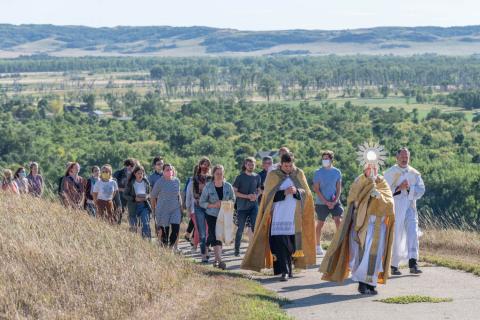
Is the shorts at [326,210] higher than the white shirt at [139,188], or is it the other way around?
the white shirt at [139,188]

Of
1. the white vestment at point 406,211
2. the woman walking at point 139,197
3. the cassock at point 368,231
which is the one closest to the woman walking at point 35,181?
the woman walking at point 139,197

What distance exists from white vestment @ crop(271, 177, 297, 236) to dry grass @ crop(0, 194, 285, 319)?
76 cm

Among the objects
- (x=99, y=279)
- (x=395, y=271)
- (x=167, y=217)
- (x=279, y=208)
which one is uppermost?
(x=279, y=208)

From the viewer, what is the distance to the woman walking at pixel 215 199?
14328mm

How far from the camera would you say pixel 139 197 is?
595 inches

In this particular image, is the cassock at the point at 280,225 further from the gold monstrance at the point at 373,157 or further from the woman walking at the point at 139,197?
the woman walking at the point at 139,197

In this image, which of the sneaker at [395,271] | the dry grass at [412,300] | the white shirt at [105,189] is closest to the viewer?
the dry grass at [412,300]

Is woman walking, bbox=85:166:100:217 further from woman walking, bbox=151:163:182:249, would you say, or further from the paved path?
the paved path

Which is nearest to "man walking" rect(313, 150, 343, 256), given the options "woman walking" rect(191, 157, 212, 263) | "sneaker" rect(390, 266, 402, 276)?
"woman walking" rect(191, 157, 212, 263)

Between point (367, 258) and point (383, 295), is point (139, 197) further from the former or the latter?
point (383, 295)

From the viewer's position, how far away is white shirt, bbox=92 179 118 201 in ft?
51.5

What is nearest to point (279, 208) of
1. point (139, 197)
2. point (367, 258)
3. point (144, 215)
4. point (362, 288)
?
point (367, 258)

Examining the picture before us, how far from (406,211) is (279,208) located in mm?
1687

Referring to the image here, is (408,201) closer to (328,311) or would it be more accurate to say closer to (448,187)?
(328,311)
